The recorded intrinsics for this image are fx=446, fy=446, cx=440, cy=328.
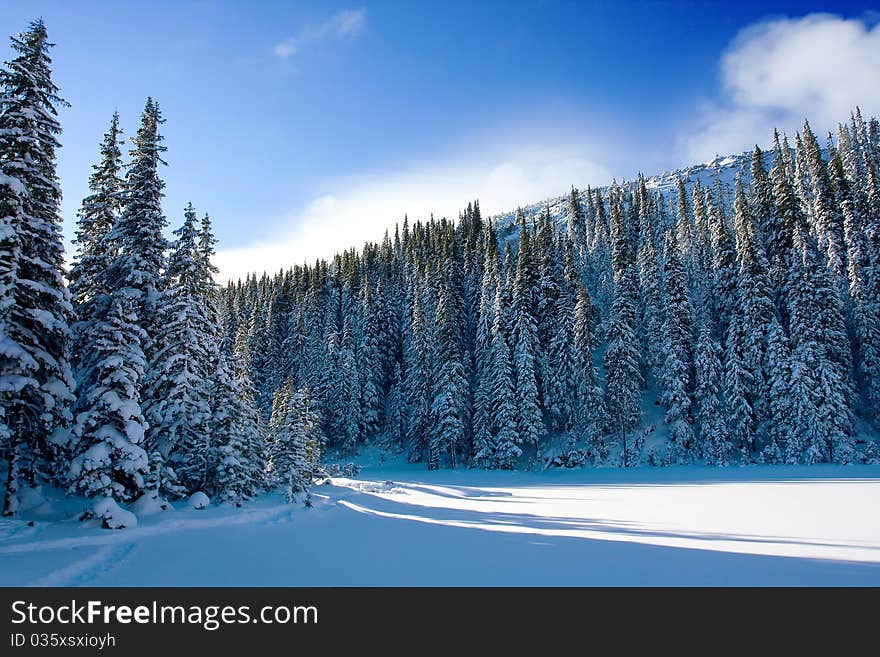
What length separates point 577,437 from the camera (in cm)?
4847

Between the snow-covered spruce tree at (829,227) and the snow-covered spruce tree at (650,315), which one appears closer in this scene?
the snow-covered spruce tree at (829,227)

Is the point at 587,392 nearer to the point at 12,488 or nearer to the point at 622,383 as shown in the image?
the point at 622,383

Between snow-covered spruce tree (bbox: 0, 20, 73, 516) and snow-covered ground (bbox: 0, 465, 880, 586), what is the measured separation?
3.65 metres

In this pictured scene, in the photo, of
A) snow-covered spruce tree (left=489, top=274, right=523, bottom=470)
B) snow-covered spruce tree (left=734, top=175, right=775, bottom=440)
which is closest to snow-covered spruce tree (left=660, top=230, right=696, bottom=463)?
snow-covered spruce tree (left=734, top=175, right=775, bottom=440)

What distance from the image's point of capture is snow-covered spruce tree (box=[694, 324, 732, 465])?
133 ft

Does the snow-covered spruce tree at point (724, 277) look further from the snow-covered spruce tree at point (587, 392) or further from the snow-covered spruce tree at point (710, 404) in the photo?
the snow-covered spruce tree at point (587, 392)

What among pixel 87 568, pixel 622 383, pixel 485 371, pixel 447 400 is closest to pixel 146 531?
pixel 87 568

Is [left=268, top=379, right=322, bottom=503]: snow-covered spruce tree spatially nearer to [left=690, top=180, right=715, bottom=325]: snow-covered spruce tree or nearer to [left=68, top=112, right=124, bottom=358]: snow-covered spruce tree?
[left=68, top=112, right=124, bottom=358]: snow-covered spruce tree

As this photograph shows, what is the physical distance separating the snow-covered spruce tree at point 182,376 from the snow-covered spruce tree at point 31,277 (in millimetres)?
3699

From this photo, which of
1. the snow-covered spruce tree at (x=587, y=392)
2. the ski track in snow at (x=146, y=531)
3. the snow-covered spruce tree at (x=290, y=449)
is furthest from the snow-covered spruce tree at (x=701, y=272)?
the ski track in snow at (x=146, y=531)

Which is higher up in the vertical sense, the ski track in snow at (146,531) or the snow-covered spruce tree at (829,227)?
the snow-covered spruce tree at (829,227)

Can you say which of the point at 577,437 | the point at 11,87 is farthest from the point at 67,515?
the point at 577,437

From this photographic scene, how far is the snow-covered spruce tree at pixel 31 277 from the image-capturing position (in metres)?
16.2

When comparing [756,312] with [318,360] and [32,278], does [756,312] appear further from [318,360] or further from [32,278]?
[318,360]
